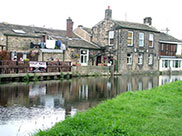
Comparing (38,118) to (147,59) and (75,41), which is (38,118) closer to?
(75,41)

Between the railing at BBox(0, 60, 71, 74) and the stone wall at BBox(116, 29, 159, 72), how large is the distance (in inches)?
400

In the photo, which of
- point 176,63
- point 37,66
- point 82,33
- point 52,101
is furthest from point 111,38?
point 52,101

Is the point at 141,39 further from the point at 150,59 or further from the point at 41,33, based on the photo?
the point at 41,33

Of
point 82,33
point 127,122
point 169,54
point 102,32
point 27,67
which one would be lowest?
point 127,122

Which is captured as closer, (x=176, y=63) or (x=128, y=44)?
(x=128, y=44)

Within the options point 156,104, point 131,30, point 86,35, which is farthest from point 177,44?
point 156,104

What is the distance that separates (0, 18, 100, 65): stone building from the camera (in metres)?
28.6

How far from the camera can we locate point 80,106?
1138 cm

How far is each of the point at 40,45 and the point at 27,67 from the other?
5780 mm

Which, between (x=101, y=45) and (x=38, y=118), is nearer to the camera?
(x=38, y=118)

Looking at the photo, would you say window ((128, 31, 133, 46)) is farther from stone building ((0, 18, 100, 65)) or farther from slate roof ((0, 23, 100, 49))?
stone building ((0, 18, 100, 65))

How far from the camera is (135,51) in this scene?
37.2 metres

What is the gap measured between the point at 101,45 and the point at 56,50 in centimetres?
942

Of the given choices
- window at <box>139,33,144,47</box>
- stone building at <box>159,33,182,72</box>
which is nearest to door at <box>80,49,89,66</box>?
window at <box>139,33,144,47</box>
